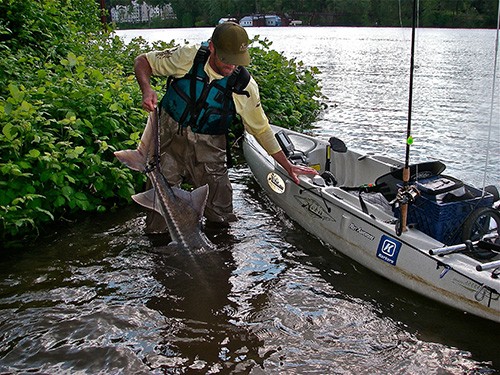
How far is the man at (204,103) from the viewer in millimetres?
5988

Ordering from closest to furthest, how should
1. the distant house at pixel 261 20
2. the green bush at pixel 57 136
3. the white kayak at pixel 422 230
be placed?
the white kayak at pixel 422 230 < the green bush at pixel 57 136 < the distant house at pixel 261 20

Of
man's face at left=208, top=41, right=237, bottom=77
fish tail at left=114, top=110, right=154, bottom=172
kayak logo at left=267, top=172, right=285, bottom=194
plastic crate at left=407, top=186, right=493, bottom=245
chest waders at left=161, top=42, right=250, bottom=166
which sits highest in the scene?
man's face at left=208, top=41, right=237, bottom=77

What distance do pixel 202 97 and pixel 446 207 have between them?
3.07 meters

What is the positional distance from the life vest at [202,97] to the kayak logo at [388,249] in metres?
2.39

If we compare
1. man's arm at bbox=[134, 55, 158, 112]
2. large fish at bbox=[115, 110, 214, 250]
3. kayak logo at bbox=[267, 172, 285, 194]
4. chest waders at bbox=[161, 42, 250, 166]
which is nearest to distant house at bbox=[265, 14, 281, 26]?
kayak logo at bbox=[267, 172, 285, 194]

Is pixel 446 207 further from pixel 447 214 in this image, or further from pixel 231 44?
pixel 231 44

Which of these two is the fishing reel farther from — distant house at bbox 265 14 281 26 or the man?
distant house at bbox 265 14 281 26

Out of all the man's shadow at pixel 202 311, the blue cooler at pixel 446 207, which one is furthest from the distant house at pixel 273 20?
the blue cooler at pixel 446 207

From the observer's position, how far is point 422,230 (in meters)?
6.26

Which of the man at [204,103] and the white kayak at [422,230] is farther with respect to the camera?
the man at [204,103]

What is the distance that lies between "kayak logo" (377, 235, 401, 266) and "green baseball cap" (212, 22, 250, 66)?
104 inches

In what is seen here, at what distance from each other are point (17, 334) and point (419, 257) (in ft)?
14.0

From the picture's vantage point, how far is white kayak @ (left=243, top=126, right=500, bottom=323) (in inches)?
221

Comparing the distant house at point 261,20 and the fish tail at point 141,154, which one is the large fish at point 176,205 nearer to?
the fish tail at point 141,154
